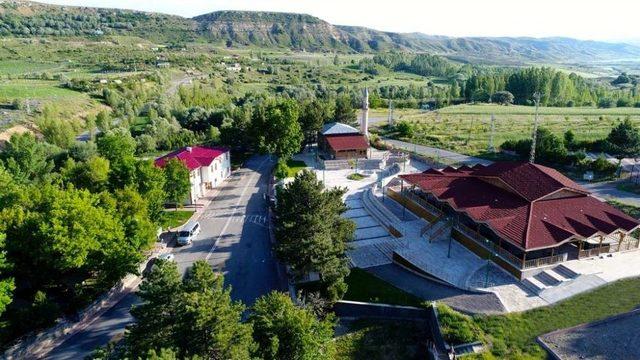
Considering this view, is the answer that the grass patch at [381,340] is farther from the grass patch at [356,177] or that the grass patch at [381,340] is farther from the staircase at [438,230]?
the grass patch at [356,177]

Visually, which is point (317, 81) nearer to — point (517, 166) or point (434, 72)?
point (434, 72)

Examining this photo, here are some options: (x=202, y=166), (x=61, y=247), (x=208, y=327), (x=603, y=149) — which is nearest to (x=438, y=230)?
(x=208, y=327)

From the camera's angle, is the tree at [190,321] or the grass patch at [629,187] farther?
the grass patch at [629,187]

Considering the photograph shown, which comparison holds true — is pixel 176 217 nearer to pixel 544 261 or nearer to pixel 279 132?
pixel 279 132

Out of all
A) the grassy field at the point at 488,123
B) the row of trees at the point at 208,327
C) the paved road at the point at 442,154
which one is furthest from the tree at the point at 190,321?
the grassy field at the point at 488,123

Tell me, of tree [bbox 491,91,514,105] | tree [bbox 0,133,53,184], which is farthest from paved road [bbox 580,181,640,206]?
tree [bbox 491,91,514,105]

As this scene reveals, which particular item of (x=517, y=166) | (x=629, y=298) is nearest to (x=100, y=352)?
(x=629, y=298)
